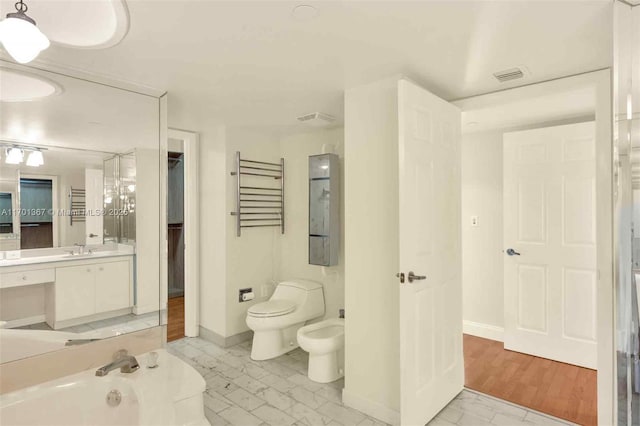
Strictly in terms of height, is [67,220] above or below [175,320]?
above

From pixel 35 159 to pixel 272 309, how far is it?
81.3 inches

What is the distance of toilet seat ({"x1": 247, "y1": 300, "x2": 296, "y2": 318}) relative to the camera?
3182 millimetres

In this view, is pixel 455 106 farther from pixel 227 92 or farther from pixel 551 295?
pixel 551 295

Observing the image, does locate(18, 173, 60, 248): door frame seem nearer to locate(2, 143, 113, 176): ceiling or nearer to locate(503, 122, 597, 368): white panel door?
locate(2, 143, 113, 176): ceiling

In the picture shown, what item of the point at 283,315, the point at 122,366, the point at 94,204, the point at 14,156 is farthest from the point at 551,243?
the point at 14,156

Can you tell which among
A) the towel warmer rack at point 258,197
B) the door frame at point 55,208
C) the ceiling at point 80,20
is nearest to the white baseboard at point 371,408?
the towel warmer rack at point 258,197

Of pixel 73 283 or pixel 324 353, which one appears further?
pixel 324 353

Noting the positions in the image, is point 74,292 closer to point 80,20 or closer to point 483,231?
point 80,20

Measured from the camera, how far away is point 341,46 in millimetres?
1793

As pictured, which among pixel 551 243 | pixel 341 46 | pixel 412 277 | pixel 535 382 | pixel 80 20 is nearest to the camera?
pixel 80 20

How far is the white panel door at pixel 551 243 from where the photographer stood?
3.04 m

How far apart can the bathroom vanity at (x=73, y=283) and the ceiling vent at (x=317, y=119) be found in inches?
67.3

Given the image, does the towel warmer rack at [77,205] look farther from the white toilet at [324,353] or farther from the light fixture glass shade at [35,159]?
the white toilet at [324,353]

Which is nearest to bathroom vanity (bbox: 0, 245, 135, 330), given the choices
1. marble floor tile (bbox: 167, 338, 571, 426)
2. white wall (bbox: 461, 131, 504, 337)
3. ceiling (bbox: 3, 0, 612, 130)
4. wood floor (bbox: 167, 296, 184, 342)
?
marble floor tile (bbox: 167, 338, 571, 426)
